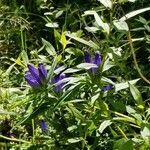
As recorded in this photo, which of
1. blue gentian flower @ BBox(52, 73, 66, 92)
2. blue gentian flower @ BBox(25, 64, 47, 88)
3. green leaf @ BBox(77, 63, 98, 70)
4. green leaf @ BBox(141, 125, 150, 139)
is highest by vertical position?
green leaf @ BBox(77, 63, 98, 70)

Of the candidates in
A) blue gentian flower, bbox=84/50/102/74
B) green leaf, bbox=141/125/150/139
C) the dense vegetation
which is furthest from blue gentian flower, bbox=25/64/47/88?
green leaf, bbox=141/125/150/139

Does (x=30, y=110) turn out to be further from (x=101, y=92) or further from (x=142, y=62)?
(x=142, y=62)

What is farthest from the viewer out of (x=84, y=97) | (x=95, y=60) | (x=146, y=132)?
(x=84, y=97)

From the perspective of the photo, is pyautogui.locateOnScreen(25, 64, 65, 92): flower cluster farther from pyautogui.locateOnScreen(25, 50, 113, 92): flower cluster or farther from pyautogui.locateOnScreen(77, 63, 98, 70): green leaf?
pyautogui.locateOnScreen(77, 63, 98, 70): green leaf

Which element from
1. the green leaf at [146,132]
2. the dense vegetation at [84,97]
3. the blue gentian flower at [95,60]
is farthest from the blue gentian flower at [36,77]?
the green leaf at [146,132]

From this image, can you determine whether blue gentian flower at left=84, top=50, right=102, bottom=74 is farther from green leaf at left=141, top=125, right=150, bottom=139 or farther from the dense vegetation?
green leaf at left=141, top=125, right=150, bottom=139

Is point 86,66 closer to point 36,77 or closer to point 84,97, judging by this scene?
point 36,77

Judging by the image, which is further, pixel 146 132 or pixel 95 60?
pixel 95 60

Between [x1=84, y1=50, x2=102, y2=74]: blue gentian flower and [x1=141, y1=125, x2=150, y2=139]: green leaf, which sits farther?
[x1=84, y1=50, x2=102, y2=74]: blue gentian flower

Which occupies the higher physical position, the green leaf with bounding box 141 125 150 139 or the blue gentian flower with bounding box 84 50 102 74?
the blue gentian flower with bounding box 84 50 102 74

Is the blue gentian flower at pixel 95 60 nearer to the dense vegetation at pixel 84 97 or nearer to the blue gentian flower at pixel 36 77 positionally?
the dense vegetation at pixel 84 97

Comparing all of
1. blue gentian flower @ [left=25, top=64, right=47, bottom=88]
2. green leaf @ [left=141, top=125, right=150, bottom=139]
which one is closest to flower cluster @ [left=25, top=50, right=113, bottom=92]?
blue gentian flower @ [left=25, top=64, right=47, bottom=88]

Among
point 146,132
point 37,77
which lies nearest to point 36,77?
point 37,77
